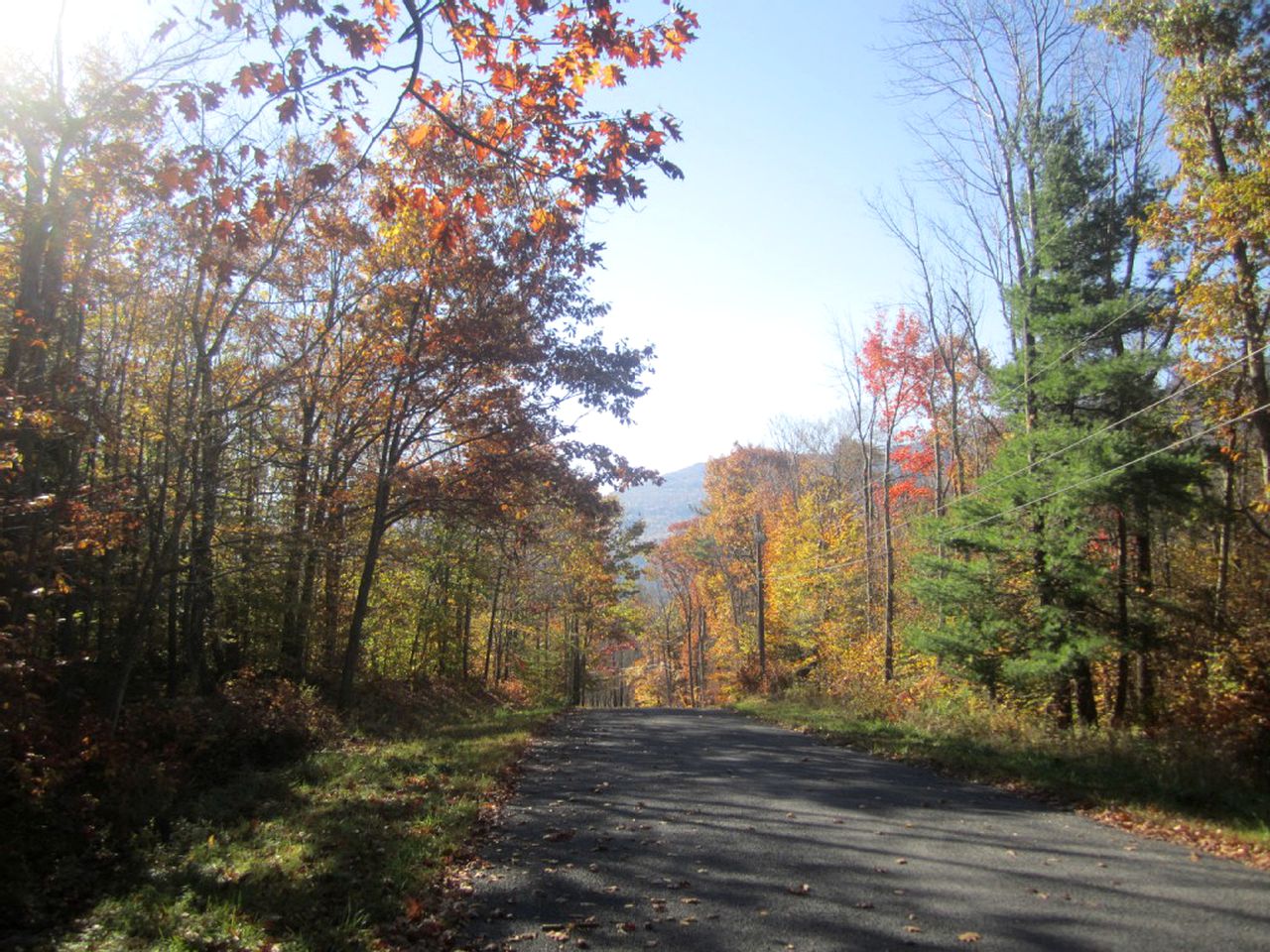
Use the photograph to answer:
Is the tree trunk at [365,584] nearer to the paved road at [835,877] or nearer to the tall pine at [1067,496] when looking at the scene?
the paved road at [835,877]

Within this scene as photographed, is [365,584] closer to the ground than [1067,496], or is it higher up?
closer to the ground

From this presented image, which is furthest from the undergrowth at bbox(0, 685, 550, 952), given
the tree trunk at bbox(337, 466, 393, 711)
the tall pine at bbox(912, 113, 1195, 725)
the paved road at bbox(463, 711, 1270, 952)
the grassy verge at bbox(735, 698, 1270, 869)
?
the tall pine at bbox(912, 113, 1195, 725)

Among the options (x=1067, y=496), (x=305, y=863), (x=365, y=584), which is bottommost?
(x=305, y=863)

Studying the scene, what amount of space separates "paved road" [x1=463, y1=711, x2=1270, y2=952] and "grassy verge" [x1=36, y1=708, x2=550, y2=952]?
0.60 metres

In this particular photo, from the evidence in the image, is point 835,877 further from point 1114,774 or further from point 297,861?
point 1114,774

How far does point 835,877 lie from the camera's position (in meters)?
5.86

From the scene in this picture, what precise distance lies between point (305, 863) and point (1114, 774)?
965 centimetres

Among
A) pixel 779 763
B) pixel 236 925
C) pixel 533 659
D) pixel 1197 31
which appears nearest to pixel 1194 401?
pixel 1197 31

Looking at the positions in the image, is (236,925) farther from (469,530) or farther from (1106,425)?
(469,530)

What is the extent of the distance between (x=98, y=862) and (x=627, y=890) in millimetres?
4794

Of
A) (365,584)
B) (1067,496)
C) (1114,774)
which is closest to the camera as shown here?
(1114,774)

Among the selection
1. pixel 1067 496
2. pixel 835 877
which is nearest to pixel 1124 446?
pixel 1067 496

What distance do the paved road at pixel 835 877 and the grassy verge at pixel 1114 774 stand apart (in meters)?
0.62

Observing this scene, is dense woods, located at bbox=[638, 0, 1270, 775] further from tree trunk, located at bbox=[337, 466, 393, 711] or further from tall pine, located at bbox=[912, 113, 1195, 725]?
tree trunk, located at bbox=[337, 466, 393, 711]
